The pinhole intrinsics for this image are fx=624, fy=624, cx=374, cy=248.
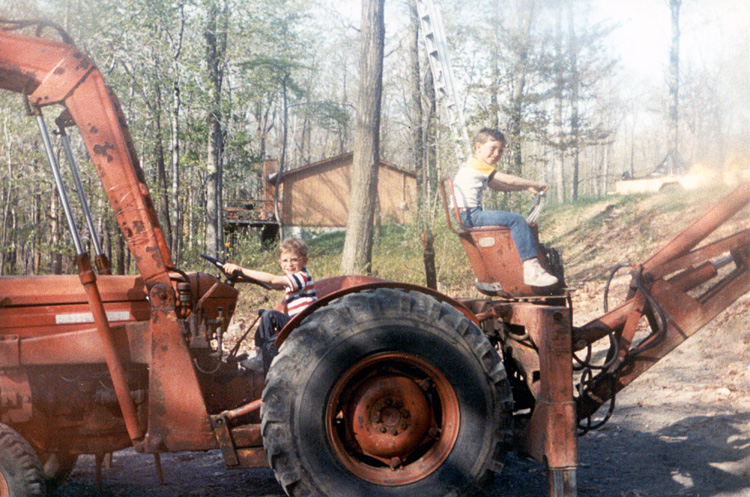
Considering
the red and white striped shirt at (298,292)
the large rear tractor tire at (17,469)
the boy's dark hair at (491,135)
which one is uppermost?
the boy's dark hair at (491,135)

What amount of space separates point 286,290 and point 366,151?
733cm

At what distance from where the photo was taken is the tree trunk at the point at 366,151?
34.8 feet

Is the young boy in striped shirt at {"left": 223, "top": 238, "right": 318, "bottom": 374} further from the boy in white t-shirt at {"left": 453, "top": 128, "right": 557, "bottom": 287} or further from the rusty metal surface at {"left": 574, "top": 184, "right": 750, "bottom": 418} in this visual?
the rusty metal surface at {"left": 574, "top": 184, "right": 750, "bottom": 418}

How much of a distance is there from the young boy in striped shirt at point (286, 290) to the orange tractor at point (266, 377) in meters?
0.26

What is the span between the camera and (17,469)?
9.54 ft

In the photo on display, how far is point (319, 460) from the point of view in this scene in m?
2.81

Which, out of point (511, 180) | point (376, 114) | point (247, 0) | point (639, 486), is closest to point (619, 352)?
point (639, 486)

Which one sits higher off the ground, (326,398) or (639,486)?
(326,398)

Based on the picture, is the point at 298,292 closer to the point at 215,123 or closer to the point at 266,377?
the point at 266,377

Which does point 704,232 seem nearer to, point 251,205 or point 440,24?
point 440,24

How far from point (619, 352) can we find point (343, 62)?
1479 inches

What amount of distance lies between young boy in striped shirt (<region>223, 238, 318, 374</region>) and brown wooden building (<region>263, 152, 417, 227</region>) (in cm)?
2819

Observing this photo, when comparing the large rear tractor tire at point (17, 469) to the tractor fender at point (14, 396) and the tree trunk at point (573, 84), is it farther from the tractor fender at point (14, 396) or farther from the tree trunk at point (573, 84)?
the tree trunk at point (573, 84)

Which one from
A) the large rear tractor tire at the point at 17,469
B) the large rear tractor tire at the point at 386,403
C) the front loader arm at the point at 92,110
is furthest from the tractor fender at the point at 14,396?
the large rear tractor tire at the point at 386,403
